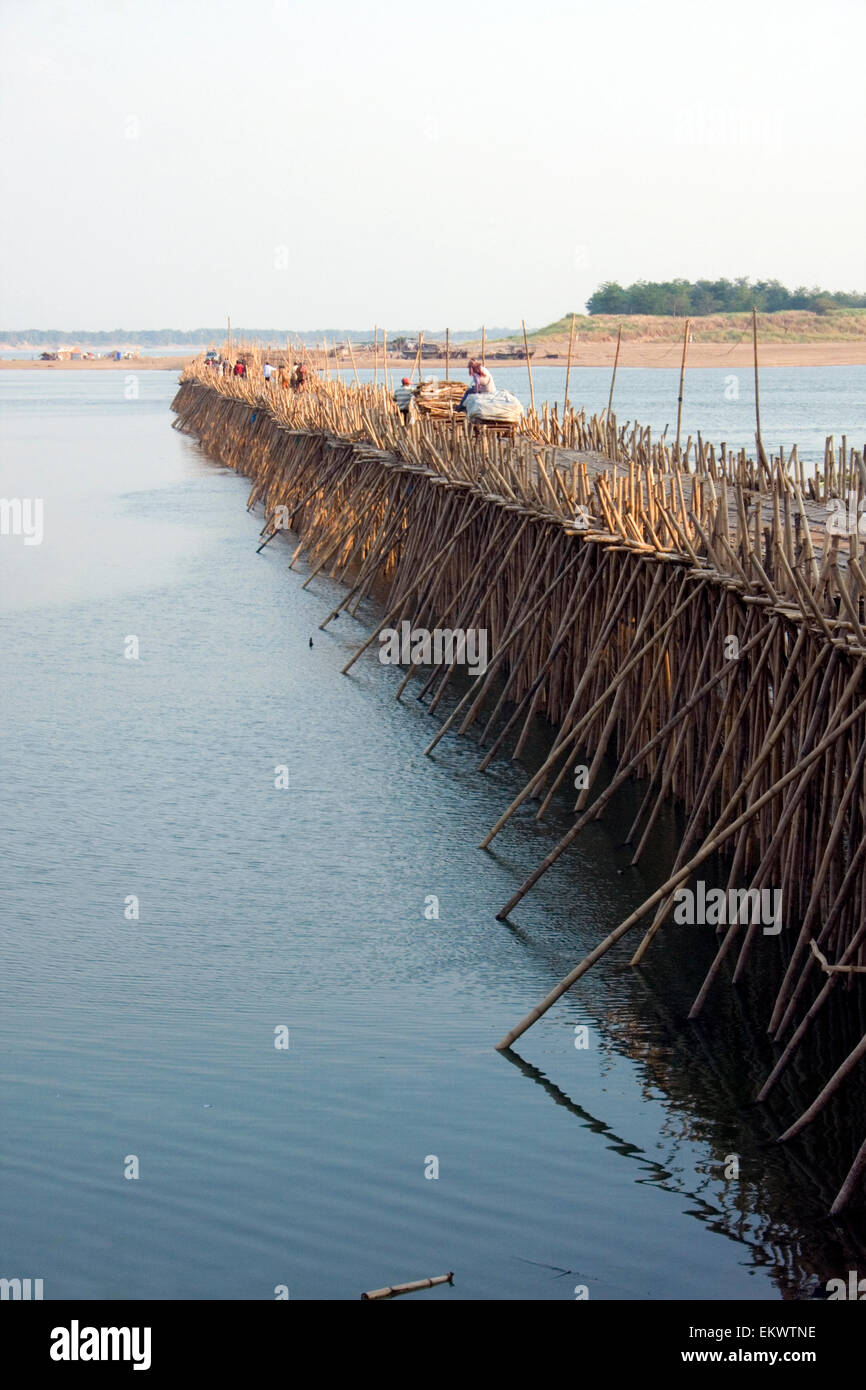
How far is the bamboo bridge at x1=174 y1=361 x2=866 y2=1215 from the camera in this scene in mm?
7348

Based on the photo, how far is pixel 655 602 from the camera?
400 inches

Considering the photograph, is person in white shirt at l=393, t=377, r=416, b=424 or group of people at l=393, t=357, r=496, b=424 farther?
person in white shirt at l=393, t=377, r=416, b=424

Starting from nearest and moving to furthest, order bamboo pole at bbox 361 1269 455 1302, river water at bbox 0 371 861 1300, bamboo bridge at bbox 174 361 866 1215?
bamboo pole at bbox 361 1269 455 1302
river water at bbox 0 371 861 1300
bamboo bridge at bbox 174 361 866 1215

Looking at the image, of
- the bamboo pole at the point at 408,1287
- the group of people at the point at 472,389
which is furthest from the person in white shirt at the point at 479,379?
the bamboo pole at the point at 408,1287

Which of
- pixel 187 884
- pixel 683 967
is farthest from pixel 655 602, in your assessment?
pixel 187 884

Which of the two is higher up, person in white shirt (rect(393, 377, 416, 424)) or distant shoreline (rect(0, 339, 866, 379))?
distant shoreline (rect(0, 339, 866, 379))

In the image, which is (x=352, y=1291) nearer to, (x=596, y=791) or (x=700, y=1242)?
(x=700, y=1242)

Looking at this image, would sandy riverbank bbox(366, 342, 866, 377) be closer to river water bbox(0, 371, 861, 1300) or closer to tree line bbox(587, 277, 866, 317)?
tree line bbox(587, 277, 866, 317)

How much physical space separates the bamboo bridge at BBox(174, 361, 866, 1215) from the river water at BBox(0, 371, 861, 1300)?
298 mm

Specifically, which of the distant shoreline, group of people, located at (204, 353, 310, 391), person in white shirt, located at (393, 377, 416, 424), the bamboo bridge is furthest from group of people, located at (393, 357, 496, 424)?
the distant shoreline

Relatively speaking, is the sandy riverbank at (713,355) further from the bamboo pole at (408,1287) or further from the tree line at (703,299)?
the bamboo pole at (408,1287)

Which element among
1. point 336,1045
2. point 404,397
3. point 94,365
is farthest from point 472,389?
point 94,365

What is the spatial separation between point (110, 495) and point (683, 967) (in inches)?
1117

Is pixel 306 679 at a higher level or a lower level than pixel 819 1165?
higher
